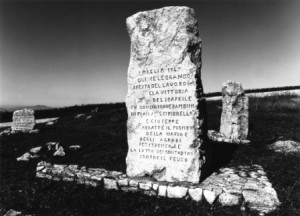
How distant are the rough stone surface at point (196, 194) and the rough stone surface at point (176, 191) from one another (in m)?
Answer: 0.13

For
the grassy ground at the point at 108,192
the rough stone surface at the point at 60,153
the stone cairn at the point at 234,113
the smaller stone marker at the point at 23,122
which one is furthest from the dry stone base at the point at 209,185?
the smaller stone marker at the point at 23,122

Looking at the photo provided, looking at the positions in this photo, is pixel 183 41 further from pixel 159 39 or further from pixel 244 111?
pixel 244 111

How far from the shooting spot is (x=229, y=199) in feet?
16.2

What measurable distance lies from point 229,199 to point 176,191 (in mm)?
995

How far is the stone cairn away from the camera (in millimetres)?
10609

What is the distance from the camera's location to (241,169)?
6781 mm

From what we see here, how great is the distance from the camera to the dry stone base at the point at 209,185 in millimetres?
4898

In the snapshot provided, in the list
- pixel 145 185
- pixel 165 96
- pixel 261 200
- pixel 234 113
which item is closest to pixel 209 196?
→ pixel 261 200

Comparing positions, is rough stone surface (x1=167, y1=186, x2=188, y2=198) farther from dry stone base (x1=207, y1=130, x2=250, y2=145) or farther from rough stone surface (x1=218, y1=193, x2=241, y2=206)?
dry stone base (x1=207, y1=130, x2=250, y2=145)

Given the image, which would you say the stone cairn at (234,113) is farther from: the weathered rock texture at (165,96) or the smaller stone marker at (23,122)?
the smaller stone marker at (23,122)

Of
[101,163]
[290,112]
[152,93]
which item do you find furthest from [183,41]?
[290,112]

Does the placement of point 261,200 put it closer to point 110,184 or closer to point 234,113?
point 110,184

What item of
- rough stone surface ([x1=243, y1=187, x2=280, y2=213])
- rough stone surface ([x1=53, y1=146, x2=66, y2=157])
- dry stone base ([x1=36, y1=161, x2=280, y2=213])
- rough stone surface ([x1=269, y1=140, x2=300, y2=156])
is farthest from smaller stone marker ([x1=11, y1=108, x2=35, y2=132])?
rough stone surface ([x1=243, y1=187, x2=280, y2=213])

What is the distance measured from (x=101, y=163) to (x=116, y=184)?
91.8 inches
